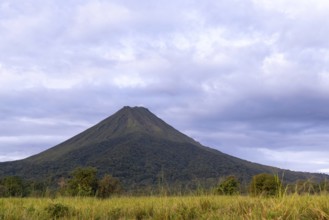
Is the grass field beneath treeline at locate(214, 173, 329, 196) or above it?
beneath

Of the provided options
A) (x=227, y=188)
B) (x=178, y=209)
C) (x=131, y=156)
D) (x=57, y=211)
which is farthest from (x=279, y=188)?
(x=131, y=156)

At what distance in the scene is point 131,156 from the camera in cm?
11950

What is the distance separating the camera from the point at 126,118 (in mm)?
197375

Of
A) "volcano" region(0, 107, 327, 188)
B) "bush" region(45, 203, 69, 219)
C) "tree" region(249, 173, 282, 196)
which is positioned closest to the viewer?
"bush" region(45, 203, 69, 219)

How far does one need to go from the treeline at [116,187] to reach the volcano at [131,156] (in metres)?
61.9

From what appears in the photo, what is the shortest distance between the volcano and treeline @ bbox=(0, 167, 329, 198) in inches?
2437

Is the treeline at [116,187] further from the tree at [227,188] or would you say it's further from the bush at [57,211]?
the bush at [57,211]

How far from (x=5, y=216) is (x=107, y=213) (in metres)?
1.76

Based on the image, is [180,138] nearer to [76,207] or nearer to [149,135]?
[149,135]

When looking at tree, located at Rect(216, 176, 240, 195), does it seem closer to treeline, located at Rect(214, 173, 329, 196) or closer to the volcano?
treeline, located at Rect(214, 173, 329, 196)

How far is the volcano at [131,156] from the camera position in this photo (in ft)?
317

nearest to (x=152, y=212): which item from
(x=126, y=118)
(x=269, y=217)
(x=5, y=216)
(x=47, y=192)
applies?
(x=5, y=216)

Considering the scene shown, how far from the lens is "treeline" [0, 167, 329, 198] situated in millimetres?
7968

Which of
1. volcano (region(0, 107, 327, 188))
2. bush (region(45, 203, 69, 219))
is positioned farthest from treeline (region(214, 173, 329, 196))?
volcano (region(0, 107, 327, 188))
